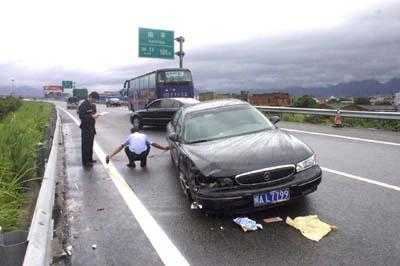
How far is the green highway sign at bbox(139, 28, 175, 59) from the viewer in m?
40.8

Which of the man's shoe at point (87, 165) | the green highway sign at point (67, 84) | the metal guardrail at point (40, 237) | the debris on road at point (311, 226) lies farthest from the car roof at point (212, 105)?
the green highway sign at point (67, 84)

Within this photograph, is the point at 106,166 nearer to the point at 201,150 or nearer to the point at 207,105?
the point at 207,105

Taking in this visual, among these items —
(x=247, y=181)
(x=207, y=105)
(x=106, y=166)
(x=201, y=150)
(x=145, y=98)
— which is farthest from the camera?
(x=145, y=98)

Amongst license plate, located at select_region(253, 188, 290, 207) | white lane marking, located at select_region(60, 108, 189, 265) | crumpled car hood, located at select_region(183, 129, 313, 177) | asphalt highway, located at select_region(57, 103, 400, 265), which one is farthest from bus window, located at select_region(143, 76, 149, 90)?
license plate, located at select_region(253, 188, 290, 207)

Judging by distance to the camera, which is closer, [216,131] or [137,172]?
[216,131]

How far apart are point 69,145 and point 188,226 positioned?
1208cm

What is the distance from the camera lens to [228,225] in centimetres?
642

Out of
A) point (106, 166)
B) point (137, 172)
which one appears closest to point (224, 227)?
point (137, 172)

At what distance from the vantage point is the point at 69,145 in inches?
699

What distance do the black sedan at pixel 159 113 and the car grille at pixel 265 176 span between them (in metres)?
15.1

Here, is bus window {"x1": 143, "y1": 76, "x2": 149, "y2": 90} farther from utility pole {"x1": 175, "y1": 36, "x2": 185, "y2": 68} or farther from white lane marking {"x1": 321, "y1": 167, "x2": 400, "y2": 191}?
white lane marking {"x1": 321, "y1": 167, "x2": 400, "y2": 191}

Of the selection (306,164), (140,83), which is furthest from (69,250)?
(140,83)

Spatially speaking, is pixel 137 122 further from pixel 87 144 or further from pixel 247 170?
pixel 247 170

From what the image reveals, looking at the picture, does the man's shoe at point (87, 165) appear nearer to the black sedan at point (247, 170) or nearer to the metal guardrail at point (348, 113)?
the black sedan at point (247, 170)
